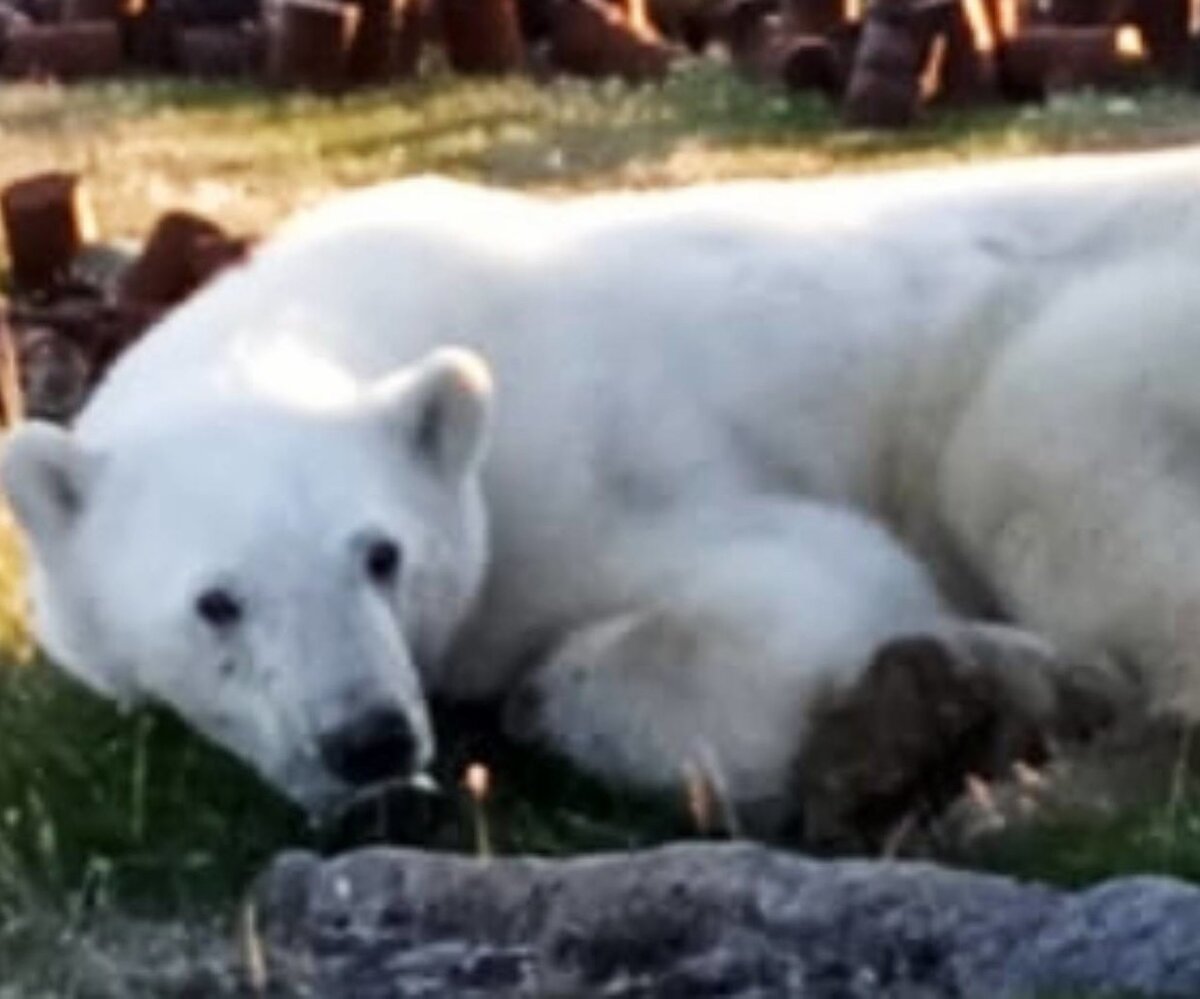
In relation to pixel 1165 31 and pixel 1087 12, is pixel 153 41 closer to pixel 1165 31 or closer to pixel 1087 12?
pixel 1087 12

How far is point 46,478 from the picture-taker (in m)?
7.17

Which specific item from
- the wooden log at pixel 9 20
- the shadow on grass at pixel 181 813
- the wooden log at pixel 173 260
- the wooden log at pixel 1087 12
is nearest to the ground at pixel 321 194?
the shadow on grass at pixel 181 813

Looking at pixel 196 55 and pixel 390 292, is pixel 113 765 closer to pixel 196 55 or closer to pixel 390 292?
pixel 390 292

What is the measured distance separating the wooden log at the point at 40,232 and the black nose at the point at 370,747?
462cm

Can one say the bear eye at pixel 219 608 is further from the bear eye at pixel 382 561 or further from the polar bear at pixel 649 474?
the bear eye at pixel 382 561

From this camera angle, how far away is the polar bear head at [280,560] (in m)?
6.77

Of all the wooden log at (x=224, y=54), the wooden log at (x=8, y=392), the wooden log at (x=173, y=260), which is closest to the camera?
the wooden log at (x=8, y=392)

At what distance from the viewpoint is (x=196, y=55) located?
53.3 feet

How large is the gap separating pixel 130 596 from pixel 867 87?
25.3 ft

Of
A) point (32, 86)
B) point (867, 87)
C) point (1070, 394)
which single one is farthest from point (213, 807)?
point (32, 86)

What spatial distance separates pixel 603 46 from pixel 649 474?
8544mm

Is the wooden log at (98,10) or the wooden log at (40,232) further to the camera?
the wooden log at (98,10)

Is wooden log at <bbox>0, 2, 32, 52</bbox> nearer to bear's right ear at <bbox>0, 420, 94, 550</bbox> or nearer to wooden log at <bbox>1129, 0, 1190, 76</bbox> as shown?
wooden log at <bbox>1129, 0, 1190, 76</bbox>

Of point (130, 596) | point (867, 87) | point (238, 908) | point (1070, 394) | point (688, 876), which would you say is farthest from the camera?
point (867, 87)
